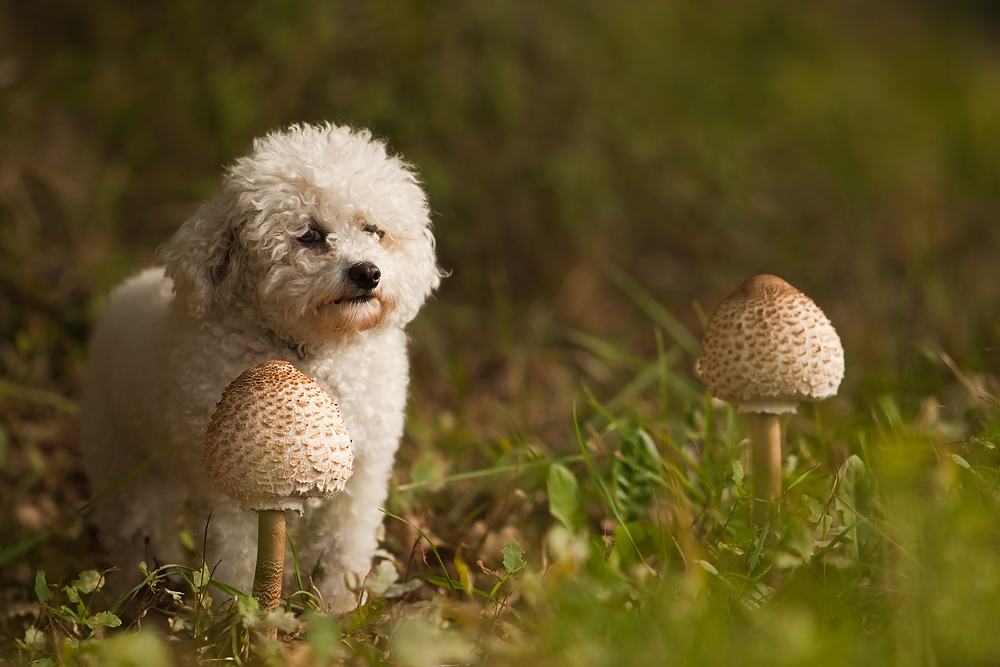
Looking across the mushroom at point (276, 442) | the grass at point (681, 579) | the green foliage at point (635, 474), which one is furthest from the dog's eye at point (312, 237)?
the green foliage at point (635, 474)

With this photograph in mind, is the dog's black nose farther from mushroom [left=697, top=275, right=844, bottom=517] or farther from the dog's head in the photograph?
mushroom [left=697, top=275, right=844, bottom=517]

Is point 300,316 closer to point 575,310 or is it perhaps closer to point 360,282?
point 360,282

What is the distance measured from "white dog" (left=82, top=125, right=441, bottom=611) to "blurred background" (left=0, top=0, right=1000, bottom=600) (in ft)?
3.39

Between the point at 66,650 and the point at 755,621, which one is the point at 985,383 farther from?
the point at 66,650

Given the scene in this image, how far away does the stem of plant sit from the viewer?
83.4 inches

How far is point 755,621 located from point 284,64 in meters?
4.60

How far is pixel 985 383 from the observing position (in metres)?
3.58

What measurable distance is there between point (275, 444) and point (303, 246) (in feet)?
2.47

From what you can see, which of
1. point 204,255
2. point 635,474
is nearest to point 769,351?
point 635,474

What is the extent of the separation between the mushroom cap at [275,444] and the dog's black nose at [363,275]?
416mm

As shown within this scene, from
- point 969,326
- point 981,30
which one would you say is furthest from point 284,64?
point 981,30

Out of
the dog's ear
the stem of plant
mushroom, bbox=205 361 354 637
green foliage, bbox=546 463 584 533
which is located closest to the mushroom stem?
green foliage, bbox=546 463 584 533

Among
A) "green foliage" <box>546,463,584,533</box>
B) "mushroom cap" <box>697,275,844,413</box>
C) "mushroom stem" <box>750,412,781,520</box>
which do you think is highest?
"mushroom cap" <box>697,275,844,413</box>

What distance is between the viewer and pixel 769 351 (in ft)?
7.27
